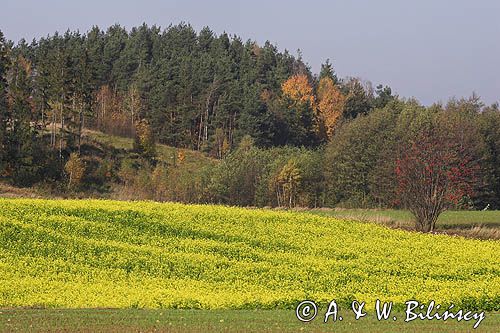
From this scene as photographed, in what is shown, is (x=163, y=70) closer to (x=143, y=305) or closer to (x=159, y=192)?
(x=159, y=192)

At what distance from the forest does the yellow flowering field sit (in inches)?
478

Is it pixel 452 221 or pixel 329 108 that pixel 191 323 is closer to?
pixel 452 221

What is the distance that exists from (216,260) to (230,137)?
86.9m

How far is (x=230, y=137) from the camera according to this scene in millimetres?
120500

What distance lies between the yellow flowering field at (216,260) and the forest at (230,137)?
39.9ft

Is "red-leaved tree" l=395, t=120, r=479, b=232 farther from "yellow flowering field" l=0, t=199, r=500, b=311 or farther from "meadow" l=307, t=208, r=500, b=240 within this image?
"yellow flowering field" l=0, t=199, r=500, b=311

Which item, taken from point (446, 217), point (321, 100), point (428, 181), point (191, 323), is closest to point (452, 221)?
point (446, 217)

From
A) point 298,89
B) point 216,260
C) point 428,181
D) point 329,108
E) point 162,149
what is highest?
point 298,89

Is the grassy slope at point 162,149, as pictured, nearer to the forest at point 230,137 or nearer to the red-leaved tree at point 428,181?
the forest at point 230,137

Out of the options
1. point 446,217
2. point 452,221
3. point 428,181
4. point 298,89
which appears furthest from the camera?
point 298,89

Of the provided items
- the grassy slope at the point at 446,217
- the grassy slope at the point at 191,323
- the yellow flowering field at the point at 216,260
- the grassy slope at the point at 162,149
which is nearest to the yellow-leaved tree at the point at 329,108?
the grassy slope at the point at 162,149

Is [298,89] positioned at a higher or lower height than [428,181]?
higher

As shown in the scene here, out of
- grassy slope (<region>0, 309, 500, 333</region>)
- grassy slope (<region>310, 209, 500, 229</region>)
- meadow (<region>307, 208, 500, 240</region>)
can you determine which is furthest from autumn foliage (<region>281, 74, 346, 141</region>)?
grassy slope (<region>0, 309, 500, 333</region>)

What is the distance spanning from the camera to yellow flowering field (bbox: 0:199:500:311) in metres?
26.9
